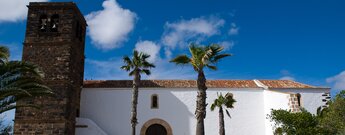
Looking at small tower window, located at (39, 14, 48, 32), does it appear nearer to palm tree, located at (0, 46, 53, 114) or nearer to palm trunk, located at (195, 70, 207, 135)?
palm tree, located at (0, 46, 53, 114)

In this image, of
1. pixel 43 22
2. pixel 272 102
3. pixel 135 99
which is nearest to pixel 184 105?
pixel 135 99

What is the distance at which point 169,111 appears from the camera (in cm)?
2441

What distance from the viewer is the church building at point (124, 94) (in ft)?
70.8

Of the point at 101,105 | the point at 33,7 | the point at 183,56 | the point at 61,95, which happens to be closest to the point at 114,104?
the point at 101,105

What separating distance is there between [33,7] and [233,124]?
14832 mm

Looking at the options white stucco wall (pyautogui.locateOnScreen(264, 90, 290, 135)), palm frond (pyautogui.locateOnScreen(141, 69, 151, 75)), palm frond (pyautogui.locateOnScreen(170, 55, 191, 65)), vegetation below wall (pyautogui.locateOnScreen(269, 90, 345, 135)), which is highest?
palm frond (pyautogui.locateOnScreen(141, 69, 151, 75))

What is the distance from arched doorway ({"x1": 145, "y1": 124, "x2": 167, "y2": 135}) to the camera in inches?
951

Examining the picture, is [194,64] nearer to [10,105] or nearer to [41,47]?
[10,105]

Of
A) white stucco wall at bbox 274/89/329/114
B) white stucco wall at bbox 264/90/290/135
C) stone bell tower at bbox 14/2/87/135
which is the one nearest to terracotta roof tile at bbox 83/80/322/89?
white stucco wall at bbox 274/89/329/114

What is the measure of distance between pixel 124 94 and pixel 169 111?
3.26m

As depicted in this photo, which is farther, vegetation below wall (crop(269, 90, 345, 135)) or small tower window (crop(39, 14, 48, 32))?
small tower window (crop(39, 14, 48, 32))

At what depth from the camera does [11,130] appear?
20016 mm

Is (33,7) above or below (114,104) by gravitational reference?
above

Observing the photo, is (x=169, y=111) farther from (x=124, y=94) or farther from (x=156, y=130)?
(x=124, y=94)
